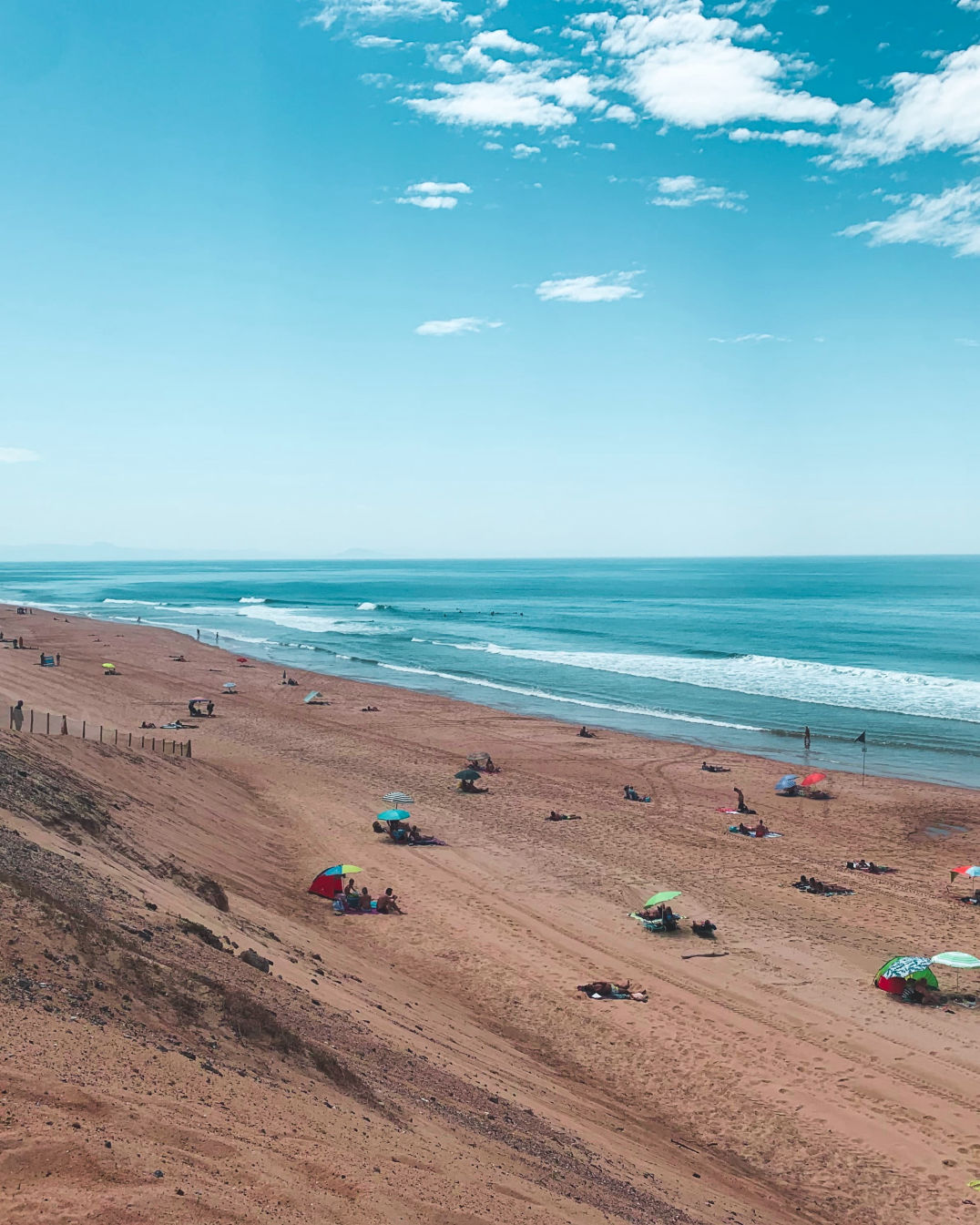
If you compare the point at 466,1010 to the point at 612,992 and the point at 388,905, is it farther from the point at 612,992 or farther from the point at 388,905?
the point at 388,905

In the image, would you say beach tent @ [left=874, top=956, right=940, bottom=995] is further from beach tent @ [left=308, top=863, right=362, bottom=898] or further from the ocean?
the ocean

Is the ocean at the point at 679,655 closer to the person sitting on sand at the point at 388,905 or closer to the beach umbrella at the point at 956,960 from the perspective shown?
the beach umbrella at the point at 956,960

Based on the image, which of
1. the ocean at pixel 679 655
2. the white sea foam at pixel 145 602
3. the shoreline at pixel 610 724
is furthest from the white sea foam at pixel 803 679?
the white sea foam at pixel 145 602

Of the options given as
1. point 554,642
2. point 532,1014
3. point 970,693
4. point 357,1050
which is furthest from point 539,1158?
point 554,642

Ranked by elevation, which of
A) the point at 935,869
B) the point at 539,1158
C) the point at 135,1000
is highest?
the point at 135,1000

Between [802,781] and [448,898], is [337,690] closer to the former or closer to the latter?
[802,781]

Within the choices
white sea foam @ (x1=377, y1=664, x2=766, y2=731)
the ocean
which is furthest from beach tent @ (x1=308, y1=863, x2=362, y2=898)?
white sea foam @ (x1=377, y1=664, x2=766, y2=731)
